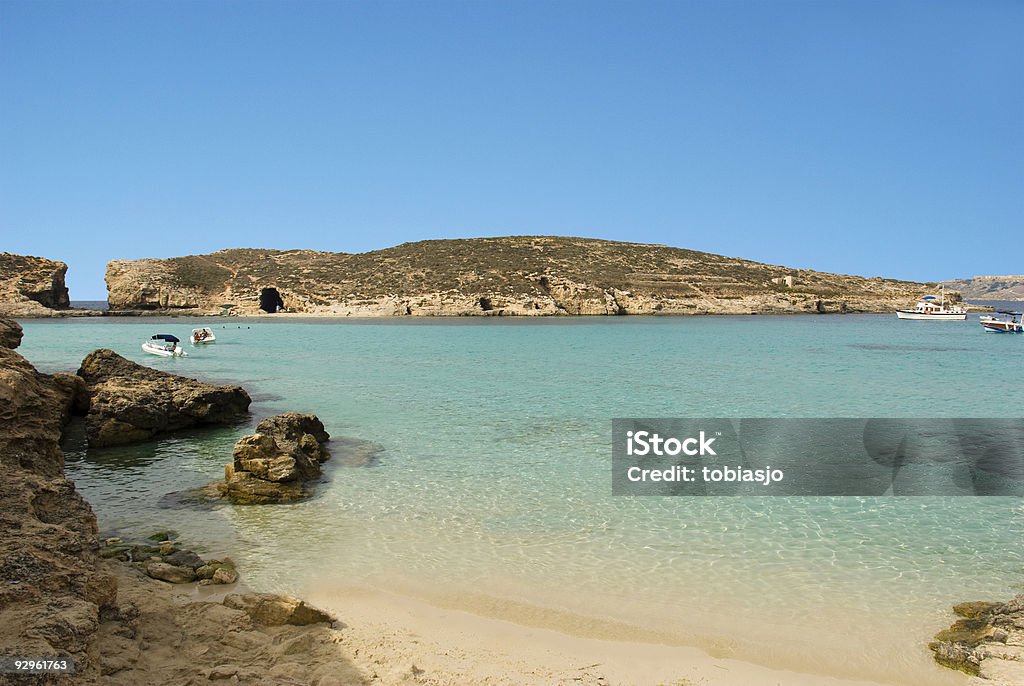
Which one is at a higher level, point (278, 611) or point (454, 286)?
point (454, 286)

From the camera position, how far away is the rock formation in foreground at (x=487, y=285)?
82.6 m

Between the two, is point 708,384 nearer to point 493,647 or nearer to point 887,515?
point 887,515

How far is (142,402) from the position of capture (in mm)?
14273

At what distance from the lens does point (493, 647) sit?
5621 mm

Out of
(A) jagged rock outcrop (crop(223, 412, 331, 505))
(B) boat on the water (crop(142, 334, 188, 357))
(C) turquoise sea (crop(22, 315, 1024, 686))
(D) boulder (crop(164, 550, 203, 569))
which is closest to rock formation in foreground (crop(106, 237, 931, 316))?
(B) boat on the water (crop(142, 334, 188, 357))

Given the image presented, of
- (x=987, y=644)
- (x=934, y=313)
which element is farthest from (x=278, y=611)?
(x=934, y=313)

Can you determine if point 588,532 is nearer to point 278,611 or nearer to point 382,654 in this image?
point 382,654

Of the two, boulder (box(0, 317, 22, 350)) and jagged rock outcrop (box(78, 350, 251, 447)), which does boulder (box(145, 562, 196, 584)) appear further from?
jagged rock outcrop (box(78, 350, 251, 447))

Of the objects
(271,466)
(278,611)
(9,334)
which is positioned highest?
(9,334)

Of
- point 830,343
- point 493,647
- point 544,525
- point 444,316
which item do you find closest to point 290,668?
point 493,647

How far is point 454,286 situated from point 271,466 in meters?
73.8

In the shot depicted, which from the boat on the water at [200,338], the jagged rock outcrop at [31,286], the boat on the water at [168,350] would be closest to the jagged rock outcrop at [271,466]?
the boat on the water at [168,350]

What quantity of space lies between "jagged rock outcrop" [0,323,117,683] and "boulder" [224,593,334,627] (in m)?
1.10

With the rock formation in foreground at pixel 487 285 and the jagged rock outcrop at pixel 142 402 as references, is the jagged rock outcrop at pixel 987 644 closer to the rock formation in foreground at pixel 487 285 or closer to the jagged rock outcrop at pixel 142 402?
the jagged rock outcrop at pixel 142 402
